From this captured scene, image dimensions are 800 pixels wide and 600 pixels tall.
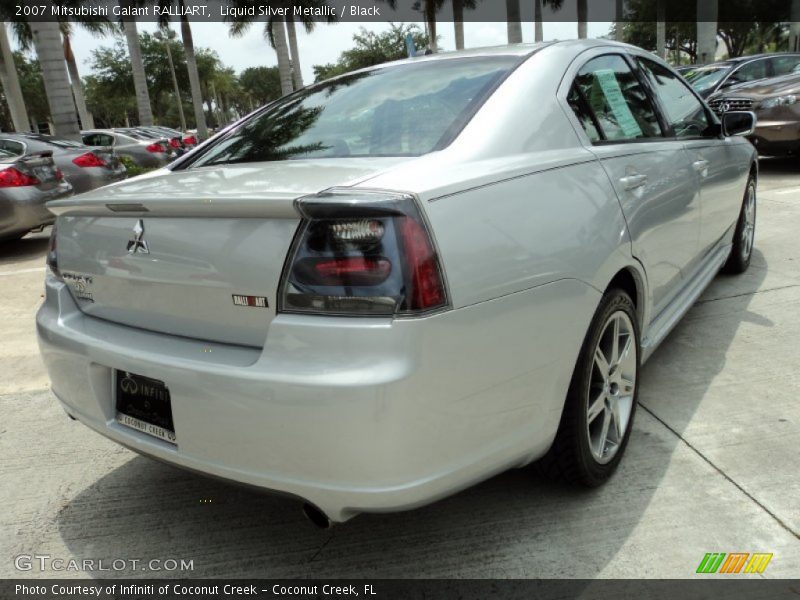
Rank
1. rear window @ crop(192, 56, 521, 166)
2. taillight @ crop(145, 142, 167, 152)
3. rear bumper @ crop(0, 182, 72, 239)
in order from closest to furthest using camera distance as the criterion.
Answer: rear window @ crop(192, 56, 521, 166), rear bumper @ crop(0, 182, 72, 239), taillight @ crop(145, 142, 167, 152)

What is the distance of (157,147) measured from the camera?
601 inches

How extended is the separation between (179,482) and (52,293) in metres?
0.88

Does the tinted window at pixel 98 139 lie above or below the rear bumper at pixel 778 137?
above

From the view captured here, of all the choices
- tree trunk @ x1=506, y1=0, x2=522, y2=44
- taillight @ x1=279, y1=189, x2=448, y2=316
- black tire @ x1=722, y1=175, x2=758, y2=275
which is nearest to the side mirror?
black tire @ x1=722, y1=175, x2=758, y2=275

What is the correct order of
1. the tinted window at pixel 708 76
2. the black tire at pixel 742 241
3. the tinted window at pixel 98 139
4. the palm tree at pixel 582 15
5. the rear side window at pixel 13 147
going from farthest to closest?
the palm tree at pixel 582 15
the tinted window at pixel 98 139
the tinted window at pixel 708 76
the rear side window at pixel 13 147
the black tire at pixel 742 241

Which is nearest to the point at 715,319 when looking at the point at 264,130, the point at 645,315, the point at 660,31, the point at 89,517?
the point at 645,315

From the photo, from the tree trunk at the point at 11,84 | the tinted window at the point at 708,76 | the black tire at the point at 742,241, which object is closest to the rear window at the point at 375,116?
the black tire at the point at 742,241

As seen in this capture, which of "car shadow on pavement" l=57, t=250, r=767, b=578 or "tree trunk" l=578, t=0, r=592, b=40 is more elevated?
"tree trunk" l=578, t=0, r=592, b=40

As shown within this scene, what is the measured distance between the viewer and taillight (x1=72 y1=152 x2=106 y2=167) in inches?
356

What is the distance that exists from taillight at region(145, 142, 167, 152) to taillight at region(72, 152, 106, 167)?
6.04m

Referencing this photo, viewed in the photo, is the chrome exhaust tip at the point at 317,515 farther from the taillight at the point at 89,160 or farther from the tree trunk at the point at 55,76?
the tree trunk at the point at 55,76

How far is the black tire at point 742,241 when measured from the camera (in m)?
4.42

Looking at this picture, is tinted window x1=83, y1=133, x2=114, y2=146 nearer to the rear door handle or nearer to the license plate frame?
the license plate frame

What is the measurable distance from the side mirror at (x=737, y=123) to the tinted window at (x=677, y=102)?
23 cm
